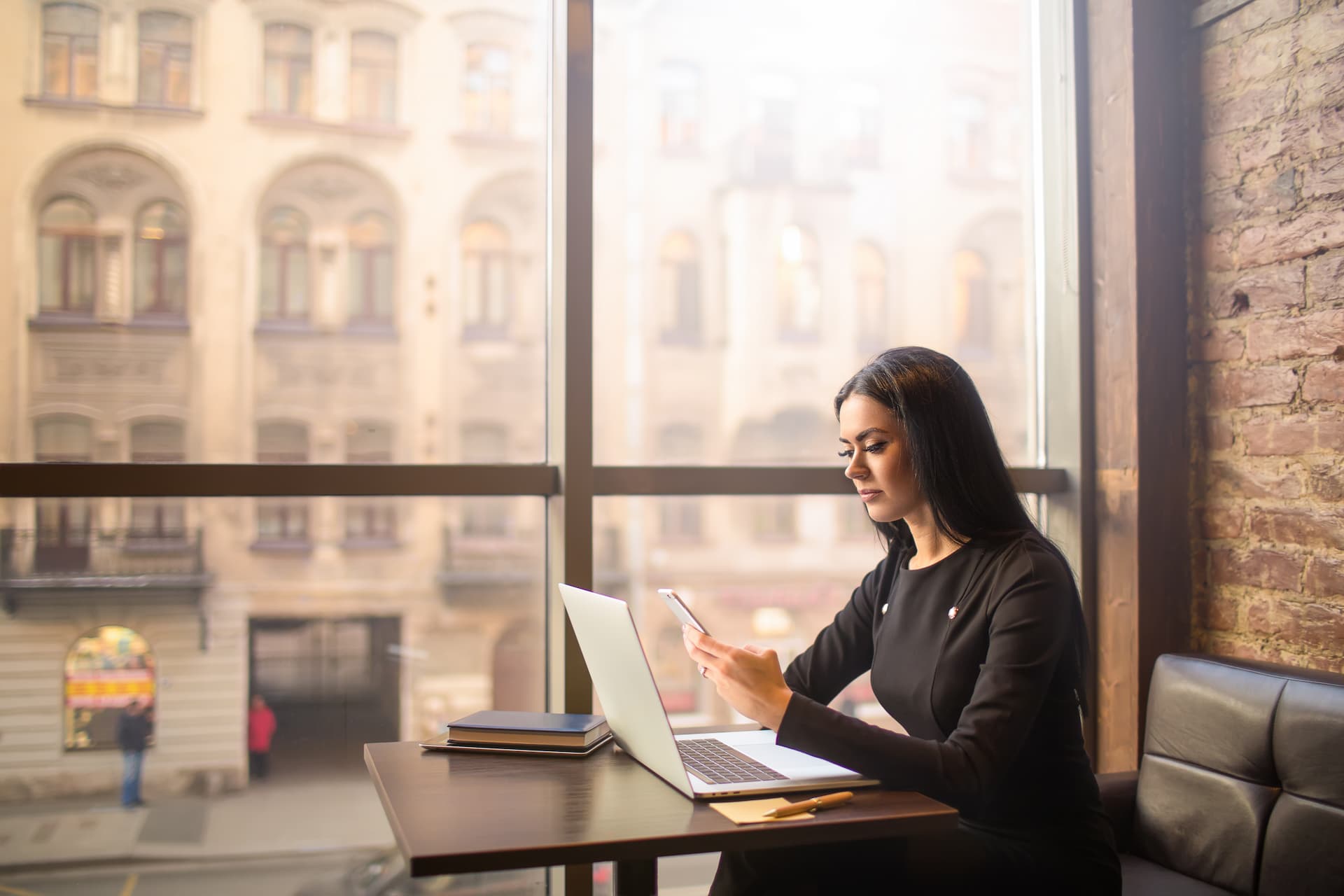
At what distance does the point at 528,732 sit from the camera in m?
1.61

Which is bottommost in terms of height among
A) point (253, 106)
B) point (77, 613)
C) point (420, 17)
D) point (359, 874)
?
point (359, 874)

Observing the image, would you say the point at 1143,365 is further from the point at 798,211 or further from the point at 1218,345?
the point at 798,211

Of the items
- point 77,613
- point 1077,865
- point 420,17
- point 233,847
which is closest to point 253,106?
point 420,17

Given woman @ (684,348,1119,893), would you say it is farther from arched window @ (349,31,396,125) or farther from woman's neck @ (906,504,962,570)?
arched window @ (349,31,396,125)

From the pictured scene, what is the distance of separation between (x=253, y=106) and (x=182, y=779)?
148 cm

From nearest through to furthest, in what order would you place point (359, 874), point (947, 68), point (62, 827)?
point (62, 827)
point (359, 874)
point (947, 68)

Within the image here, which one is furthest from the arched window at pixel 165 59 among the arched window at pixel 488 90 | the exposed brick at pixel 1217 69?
the exposed brick at pixel 1217 69

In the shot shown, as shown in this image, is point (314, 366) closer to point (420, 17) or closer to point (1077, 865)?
point (420, 17)

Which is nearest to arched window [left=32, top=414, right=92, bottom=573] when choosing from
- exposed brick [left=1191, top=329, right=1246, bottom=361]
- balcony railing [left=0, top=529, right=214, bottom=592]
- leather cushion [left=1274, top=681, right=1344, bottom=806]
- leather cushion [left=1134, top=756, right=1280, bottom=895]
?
balcony railing [left=0, top=529, right=214, bottom=592]

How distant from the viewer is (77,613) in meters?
2.11

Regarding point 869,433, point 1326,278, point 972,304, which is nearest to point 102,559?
point 869,433

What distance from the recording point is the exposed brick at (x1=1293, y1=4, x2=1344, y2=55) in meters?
2.15

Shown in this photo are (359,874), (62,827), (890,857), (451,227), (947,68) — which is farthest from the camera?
(947,68)

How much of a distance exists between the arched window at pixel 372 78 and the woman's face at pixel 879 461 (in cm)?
136
